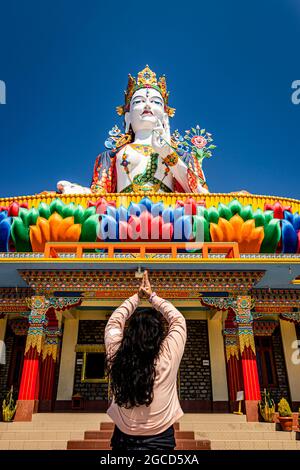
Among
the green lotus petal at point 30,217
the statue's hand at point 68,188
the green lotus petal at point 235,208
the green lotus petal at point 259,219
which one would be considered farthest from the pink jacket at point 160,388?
the statue's hand at point 68,188

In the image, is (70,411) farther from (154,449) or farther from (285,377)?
(154,449)

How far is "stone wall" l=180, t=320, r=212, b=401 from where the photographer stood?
10570 millimetres

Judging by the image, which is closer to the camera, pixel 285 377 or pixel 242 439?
pixel 242 439

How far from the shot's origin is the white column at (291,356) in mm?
10805

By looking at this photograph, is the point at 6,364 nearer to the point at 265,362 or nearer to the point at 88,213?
the point at 88,213

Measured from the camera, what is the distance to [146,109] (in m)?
17.5

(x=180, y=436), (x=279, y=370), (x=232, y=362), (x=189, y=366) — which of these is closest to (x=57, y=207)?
(x=189, y=366)

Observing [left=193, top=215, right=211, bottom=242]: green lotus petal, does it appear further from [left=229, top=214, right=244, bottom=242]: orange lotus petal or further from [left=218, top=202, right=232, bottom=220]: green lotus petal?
[left=229, top=214, right=244, bottom=242]: orange lotus petal

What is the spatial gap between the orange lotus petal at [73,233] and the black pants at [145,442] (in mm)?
8661

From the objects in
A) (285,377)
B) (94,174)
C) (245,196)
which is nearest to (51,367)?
(285,377)

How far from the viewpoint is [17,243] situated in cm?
1053

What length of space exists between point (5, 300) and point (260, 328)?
23.4 feet

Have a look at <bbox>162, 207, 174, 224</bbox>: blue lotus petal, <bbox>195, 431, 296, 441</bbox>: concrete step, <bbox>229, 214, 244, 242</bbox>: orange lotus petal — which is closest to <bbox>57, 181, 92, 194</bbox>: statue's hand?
<bbox>162, 207, 174, 224</bbox>: blue lotus petal

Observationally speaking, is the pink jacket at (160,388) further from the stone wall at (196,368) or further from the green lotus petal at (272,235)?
the stone wall at (196,368)
